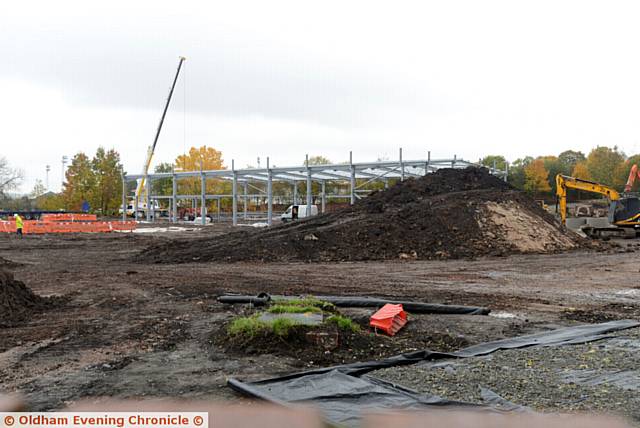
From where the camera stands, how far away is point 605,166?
60.0 m

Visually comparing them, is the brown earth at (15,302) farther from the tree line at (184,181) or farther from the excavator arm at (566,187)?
the tree line at (184,181)

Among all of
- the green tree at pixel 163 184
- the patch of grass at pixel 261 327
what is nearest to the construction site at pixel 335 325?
the patch of grass at pixel 261 327

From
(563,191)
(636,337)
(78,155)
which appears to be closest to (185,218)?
(78,155)

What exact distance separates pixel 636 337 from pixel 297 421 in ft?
17.3

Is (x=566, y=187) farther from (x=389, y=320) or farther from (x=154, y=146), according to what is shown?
(x=154, y=146)

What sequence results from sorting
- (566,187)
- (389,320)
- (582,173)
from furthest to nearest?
(582,173) → (566,187) → (389,320)

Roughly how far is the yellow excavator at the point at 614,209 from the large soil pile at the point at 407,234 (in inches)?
139

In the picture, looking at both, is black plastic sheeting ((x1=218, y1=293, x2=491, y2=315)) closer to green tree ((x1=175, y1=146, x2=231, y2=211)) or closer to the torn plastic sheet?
the torn plastic sheet

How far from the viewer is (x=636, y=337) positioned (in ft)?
25.0

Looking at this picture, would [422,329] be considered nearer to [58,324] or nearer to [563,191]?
[58,324]

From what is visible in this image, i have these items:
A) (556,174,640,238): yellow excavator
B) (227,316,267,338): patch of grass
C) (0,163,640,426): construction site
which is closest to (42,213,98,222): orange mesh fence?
(0,163,640,426): construction site

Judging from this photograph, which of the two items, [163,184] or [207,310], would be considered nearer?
[207,310]

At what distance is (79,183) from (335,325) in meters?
58.0

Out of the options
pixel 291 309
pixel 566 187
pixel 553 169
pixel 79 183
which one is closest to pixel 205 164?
pixel 79 183
